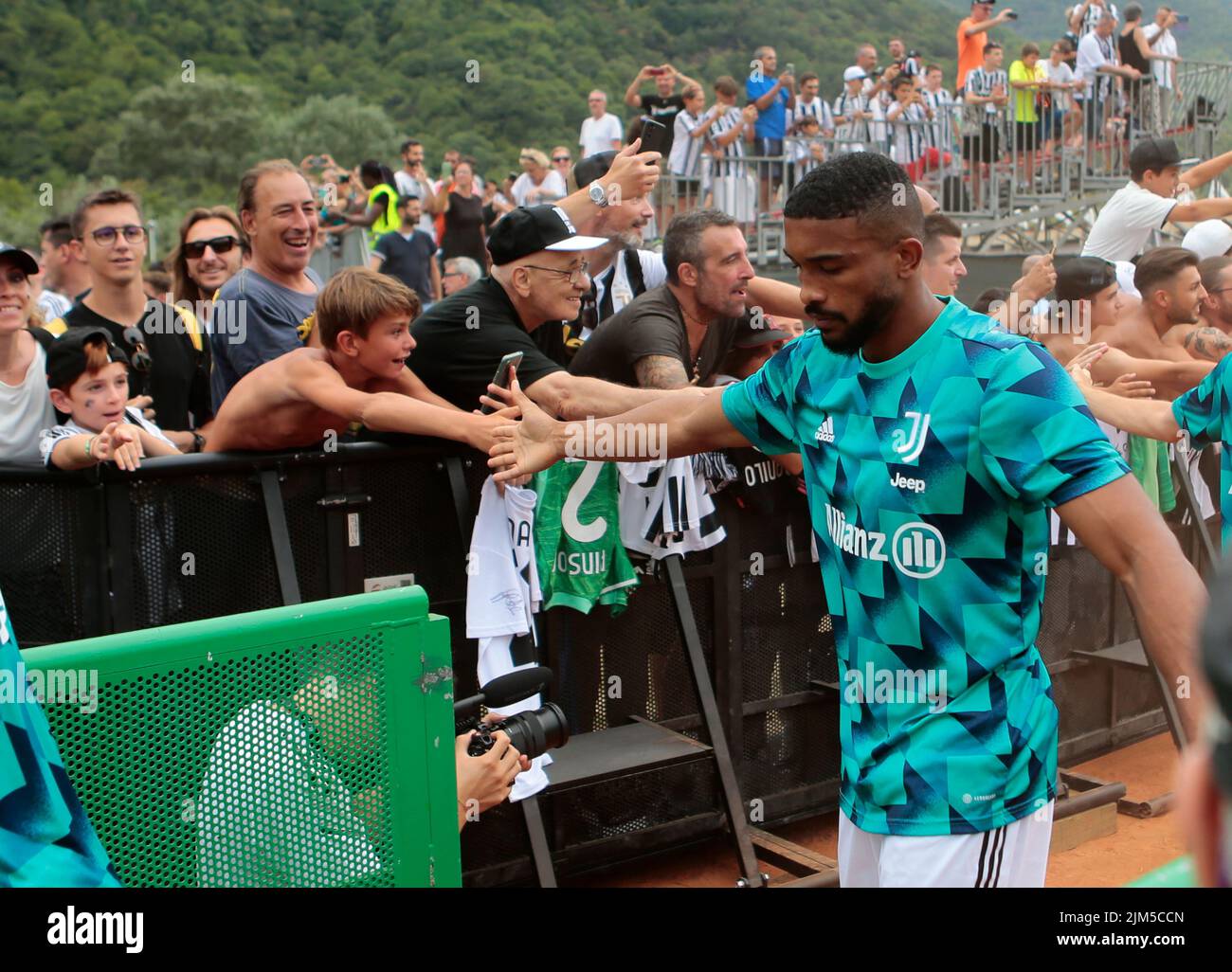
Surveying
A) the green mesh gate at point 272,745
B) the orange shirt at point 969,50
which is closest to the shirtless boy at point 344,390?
the green mesh gate at point 272,745

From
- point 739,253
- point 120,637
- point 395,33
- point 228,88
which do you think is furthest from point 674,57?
point 120,637

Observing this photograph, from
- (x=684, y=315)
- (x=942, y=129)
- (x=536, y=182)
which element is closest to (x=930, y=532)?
(x=684, y=315)

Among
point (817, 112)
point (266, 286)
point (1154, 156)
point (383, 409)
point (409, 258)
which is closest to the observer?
point (383, 409)

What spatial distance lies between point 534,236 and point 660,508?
1161 millimetres

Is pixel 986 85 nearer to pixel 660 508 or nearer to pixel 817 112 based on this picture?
pixel 817 112

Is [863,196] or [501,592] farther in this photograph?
[501,592]

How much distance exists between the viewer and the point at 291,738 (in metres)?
2.57

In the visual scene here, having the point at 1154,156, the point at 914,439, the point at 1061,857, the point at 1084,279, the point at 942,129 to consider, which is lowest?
the point at 1061,857

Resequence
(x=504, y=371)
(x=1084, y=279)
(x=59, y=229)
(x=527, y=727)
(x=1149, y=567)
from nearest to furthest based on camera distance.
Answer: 1. (x=1149, y=567)
2. (x=527, y=727)
3. (x=504, y=371)
4. (x=1084, y=279)
5. (x=59, y=229)

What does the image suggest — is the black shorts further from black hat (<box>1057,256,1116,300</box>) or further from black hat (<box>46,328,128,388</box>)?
black hat (<box>46,328,128,388</box>)

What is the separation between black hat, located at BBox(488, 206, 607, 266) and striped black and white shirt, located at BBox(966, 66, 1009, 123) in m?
12.8

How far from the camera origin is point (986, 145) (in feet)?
54.9

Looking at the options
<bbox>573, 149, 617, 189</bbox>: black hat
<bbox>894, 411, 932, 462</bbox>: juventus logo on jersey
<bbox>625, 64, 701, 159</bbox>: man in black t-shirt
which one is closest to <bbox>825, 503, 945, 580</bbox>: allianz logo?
<bbox>894, 411, 932, 462</bbox>: juventus logo on jersey
